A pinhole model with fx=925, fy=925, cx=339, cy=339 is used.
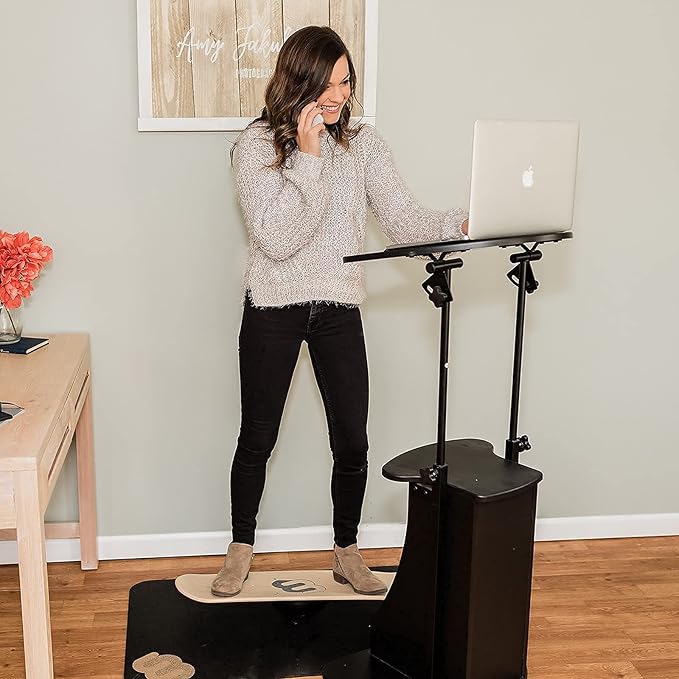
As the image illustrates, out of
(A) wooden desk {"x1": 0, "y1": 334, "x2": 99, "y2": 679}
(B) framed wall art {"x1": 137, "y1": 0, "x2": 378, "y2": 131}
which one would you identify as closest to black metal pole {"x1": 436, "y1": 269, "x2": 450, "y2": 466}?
(A) wooden desk {"x1": 0, "y1": 334, "x2": 99, "y2": 679}

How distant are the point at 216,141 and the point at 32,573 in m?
1.37

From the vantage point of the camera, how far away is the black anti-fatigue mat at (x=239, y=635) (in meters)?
2.31

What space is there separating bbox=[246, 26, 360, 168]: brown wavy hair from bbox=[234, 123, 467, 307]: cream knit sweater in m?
0.04

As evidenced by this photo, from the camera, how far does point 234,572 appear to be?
2617 mm

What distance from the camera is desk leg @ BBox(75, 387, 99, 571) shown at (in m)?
2.74

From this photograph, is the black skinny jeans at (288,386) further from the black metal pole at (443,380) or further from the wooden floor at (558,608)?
the black metal pole at (443,380)

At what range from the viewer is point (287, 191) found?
229 cm

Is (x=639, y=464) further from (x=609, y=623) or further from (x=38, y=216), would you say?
(x=38, y=216)

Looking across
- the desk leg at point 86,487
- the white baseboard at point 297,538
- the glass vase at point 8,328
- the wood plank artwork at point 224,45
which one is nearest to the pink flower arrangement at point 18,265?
the glass vase at point 8,328

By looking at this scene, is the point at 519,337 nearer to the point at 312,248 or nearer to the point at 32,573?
the point at 312,248

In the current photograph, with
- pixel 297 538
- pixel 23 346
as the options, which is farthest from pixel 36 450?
pixel 297 538

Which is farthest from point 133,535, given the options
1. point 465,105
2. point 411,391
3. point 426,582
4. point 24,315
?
point 465,105

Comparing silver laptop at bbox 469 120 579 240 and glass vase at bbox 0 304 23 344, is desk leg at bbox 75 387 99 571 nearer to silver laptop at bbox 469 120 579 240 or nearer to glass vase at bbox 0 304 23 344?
glass vase at bbox 0 304 23 344

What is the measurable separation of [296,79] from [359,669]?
1.46 meters
